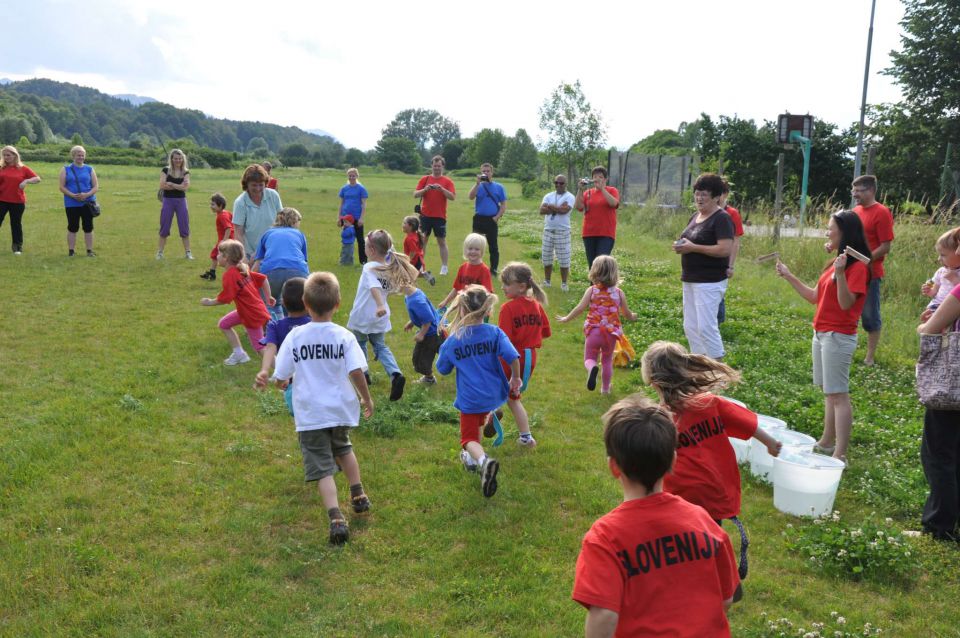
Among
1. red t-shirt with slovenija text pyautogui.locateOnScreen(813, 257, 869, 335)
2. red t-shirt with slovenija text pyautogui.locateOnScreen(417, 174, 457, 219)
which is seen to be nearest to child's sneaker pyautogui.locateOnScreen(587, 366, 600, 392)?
red t-shirt with slovenija text pyautogui.locateOnScreen(813, 257, 869, 335)

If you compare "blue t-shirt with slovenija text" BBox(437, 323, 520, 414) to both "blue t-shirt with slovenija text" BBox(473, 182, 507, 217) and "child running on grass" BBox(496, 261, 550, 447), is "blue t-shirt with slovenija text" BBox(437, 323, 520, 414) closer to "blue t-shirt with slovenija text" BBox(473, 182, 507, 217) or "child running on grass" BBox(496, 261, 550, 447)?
"child running on grass" BBox(496, 261, 550, 447)

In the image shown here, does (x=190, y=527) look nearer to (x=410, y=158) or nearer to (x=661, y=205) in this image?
(x=661, y=205)

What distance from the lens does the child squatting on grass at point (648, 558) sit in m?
2.21

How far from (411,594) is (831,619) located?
7.97 ft

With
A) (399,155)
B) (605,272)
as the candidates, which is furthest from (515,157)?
(605,272)

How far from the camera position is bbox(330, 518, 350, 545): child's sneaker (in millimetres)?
4527

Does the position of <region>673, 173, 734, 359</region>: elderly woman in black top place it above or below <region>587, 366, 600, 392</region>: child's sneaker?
above

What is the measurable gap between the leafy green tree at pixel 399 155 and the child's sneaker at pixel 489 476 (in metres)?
94.2

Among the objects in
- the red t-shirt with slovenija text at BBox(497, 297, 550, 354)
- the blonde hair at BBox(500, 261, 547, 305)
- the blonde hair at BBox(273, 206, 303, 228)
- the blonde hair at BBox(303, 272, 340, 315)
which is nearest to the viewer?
the blonde hair at BBox(303, 272, 340, 315)

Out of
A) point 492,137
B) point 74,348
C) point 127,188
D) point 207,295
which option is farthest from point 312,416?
point 492,137

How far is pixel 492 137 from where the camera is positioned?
9556 centimetres

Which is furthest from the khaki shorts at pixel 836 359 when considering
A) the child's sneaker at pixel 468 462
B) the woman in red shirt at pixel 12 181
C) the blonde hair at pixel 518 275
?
the woman in red shirt at pixel 12 181

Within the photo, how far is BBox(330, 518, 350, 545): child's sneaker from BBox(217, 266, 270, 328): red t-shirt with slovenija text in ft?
12.4

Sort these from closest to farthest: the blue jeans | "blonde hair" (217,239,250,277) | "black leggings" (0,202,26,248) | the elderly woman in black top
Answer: the elderly woman in black top, the blue jeans, "blonde hair" (217,239,250,277), "black leggings" (0,202,26,248)
